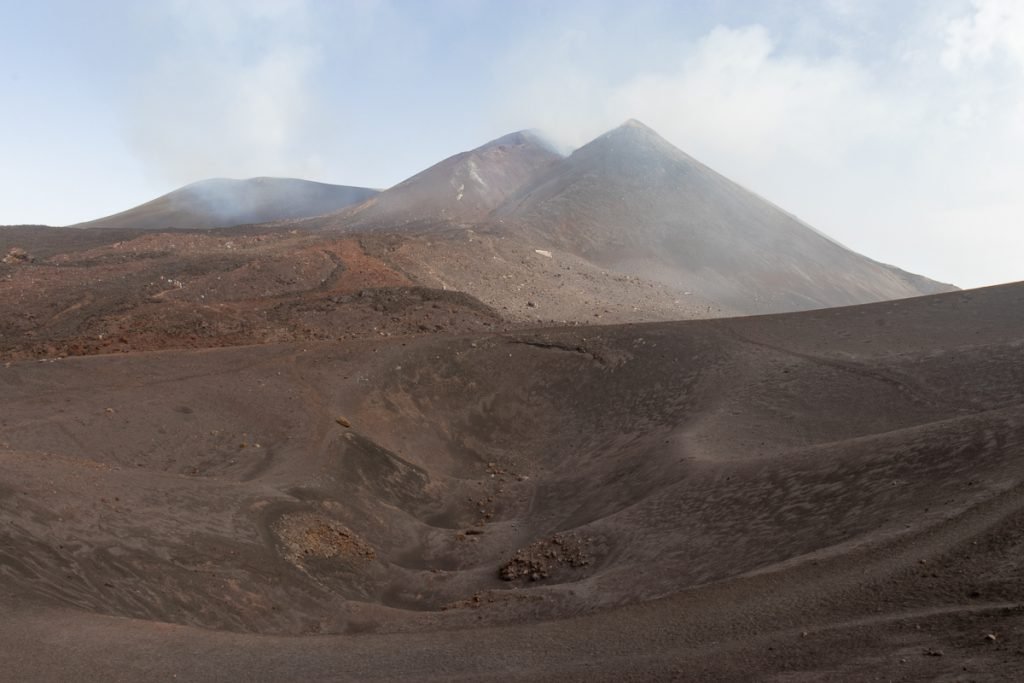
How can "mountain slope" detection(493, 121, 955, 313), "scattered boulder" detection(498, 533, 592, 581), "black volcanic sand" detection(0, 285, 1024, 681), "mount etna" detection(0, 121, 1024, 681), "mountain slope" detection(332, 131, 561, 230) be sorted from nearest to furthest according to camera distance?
"black volcanic sand" detection(0, 285, 1024, 681)
"mount etna" detection(0, 121, 1024, 681)
"scattered boulder" detection(498, 533, 592, 581)
"mountain slope" detection(493, 121, 955, 313)
"mountain slope" detection(332, 131, 561, 230)

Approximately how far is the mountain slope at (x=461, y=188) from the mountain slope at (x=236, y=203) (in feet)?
25.4

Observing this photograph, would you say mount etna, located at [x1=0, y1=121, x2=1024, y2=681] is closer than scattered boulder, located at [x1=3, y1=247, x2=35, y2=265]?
Yes

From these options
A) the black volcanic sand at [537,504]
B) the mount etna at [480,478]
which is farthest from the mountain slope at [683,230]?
the black volcanic sand at [537,504]

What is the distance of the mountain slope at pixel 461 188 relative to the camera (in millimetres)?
61469

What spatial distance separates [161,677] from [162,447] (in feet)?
38.1

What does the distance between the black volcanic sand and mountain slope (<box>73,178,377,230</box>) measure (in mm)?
45143

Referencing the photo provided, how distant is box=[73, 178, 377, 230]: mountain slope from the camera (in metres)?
69.4

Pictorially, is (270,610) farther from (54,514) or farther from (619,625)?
(619,625)

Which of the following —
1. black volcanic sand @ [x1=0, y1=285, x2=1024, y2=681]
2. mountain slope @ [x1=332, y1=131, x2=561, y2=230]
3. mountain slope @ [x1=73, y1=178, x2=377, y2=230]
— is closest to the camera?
black volcanic sand @ [x1=0, y1=285, x2=1024, y2=681]

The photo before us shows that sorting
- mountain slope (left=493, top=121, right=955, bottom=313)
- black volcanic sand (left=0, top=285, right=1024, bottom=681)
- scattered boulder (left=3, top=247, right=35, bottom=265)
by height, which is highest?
mountain slope (left=493, top=121, right=955, bottom=313)

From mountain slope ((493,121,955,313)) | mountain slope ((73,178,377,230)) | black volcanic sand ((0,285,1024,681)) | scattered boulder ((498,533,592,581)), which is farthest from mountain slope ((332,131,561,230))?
scattered boulder ((498,533,592,581))

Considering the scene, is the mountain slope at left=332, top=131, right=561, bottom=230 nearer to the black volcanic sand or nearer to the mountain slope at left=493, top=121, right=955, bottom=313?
the mountain slope at left=493, top=121, right=955, bottom=313

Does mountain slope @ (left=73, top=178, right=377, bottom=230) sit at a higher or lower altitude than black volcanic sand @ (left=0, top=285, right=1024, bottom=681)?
higher

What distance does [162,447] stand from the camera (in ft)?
68.7
